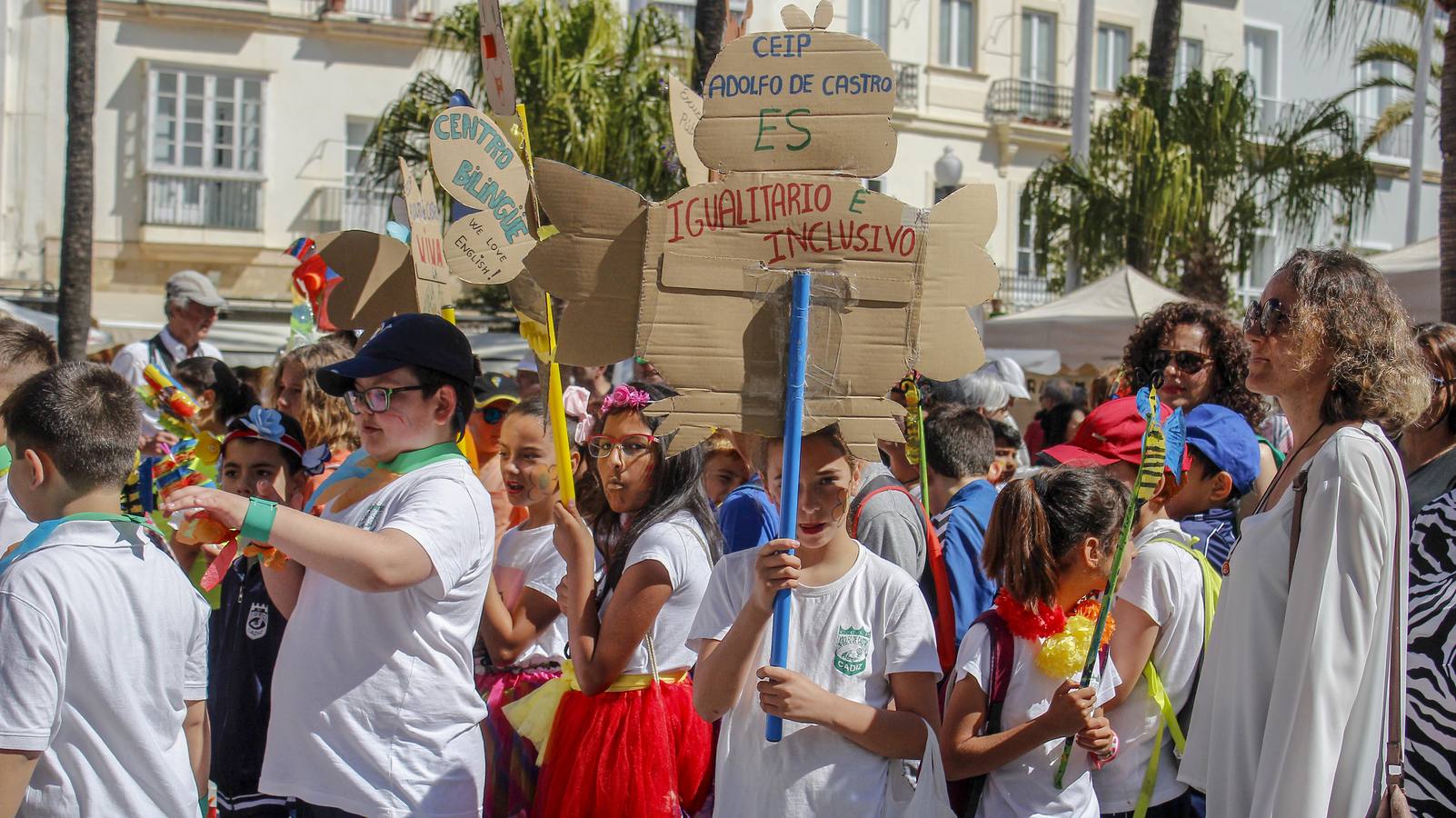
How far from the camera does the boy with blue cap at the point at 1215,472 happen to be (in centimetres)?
399

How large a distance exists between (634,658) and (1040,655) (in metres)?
1.10

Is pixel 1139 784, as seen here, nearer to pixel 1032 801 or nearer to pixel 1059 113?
pixel 1032 801

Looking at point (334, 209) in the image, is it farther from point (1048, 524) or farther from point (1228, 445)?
point (1048, 524)

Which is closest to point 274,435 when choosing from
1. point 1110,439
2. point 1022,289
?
point 1110,439

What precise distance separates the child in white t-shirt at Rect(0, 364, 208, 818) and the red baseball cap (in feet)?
8.09

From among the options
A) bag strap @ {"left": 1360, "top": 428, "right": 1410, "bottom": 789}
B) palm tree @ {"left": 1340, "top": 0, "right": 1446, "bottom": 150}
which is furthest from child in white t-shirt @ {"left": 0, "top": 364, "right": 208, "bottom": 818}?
palm tree @ {"left": 1340, "top": 0, "right": 1446, "bottom": 150}

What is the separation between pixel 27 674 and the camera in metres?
2.44

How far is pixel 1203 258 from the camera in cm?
1452

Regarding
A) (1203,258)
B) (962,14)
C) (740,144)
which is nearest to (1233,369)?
(740,144)

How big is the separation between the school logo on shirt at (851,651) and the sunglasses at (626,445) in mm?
1065

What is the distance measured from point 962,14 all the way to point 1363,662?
23.4m

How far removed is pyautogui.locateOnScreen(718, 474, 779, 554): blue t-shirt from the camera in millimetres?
4250

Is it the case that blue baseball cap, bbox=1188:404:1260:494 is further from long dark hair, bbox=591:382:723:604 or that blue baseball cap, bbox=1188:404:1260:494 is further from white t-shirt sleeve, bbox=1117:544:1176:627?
long dark hair, bbox=591:382:723:604

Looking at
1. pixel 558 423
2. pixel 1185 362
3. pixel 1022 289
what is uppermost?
pixel 1022 289
